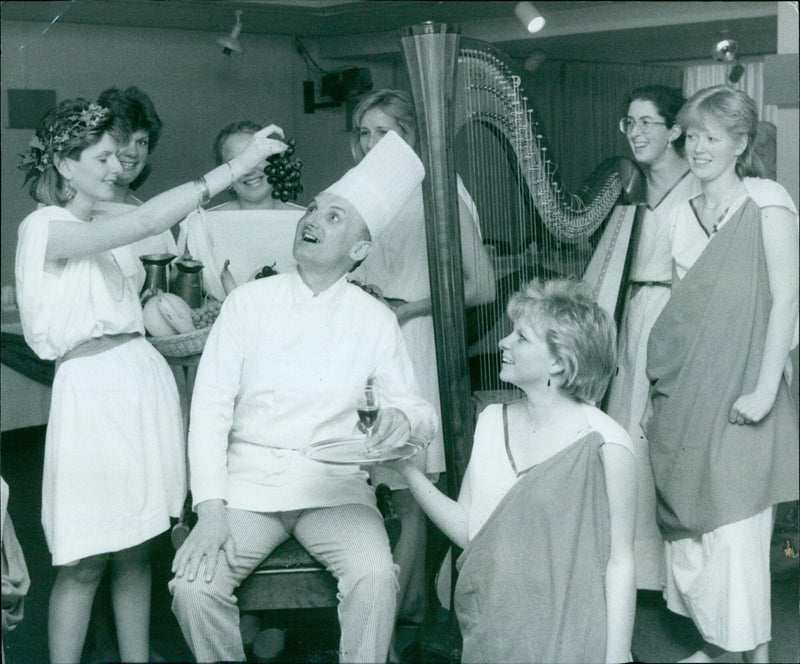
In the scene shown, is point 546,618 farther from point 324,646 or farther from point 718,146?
point 718,146

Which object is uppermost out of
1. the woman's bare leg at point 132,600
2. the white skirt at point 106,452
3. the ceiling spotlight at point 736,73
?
the ceiling spotlight at point 736,73

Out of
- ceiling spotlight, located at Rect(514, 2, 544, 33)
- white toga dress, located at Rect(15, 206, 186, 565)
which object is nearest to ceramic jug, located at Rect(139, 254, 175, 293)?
white toga dress, located at Rect(15, 206, 186, 565)

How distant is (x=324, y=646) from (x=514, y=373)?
1.06m

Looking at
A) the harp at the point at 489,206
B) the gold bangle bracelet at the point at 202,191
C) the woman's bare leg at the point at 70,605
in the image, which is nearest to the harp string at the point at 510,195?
the harp at the point at 489,206

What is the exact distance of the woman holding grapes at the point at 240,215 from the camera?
2.59m

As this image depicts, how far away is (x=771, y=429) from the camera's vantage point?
8.07 ft

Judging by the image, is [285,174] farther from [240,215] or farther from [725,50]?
[725,50]

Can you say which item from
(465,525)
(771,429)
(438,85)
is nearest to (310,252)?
(438,85)

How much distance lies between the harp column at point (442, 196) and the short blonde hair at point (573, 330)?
0.62 ft

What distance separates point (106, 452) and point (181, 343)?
1.01ft

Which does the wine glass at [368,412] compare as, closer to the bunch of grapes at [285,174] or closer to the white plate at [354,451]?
the white plate at [354,451]

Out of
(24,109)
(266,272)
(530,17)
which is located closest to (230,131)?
(266,272)

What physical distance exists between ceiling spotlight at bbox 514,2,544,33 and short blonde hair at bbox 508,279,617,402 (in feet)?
2.09

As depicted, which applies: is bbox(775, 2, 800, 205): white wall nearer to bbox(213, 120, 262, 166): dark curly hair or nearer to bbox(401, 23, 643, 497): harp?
bbox(401, 23, 643, 497): harp
